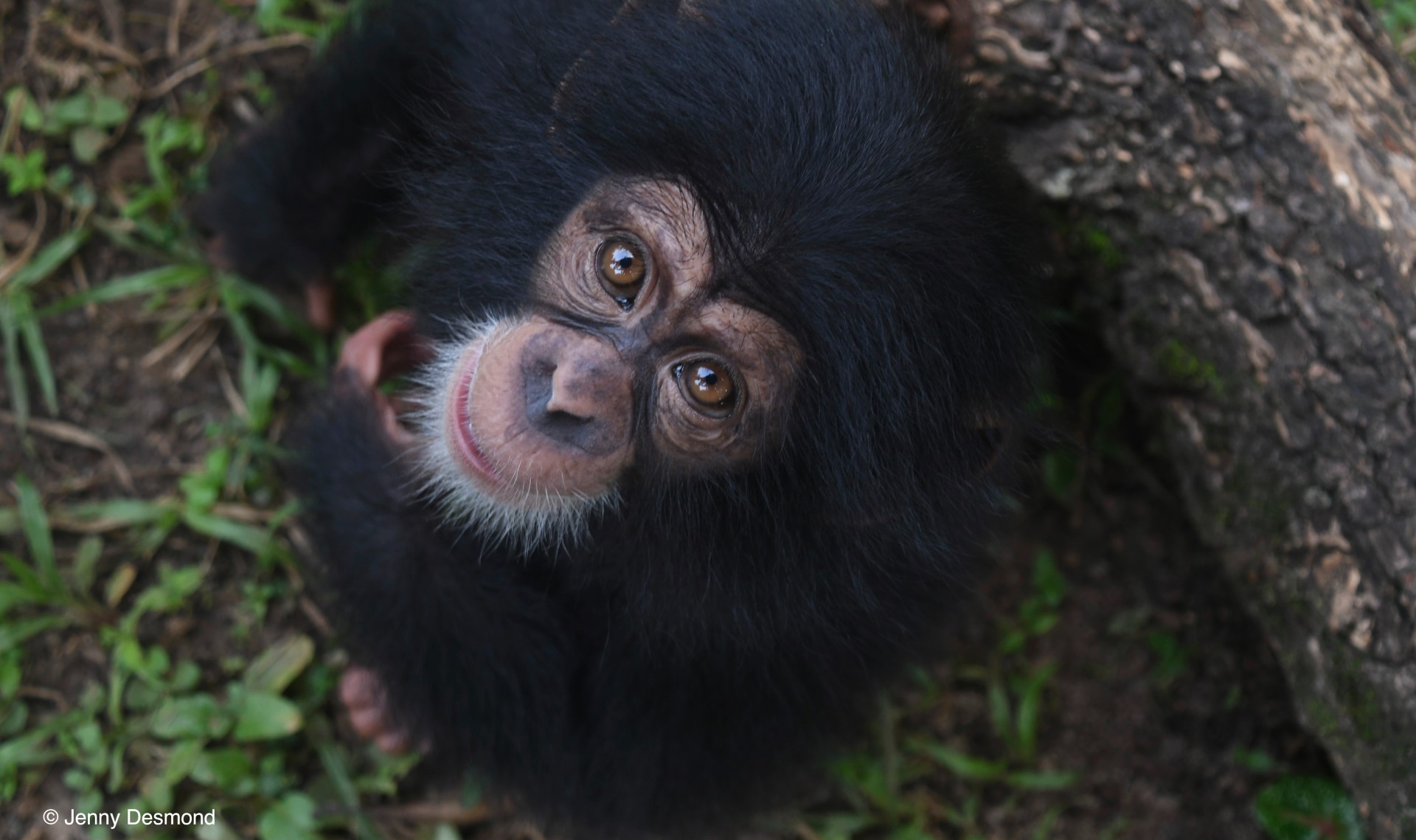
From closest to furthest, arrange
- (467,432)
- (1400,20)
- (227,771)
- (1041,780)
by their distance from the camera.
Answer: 1. (467,432)
2. (227,771)
3. (1041,780)
4. (1400,20)

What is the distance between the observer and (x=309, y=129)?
148 inches

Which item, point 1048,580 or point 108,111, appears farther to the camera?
point 1048,580

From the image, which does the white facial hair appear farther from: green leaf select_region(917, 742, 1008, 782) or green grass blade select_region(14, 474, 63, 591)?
green leaf select_region(917, 742, 1008, 782)

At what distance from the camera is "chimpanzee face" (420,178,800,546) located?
2.67 m

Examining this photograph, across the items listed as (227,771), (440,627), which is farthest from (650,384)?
(227,771)

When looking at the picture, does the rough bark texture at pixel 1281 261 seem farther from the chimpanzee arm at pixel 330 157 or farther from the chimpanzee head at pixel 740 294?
the chimpanzee arm at pixel 330 157

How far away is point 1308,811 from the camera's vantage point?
3955mm

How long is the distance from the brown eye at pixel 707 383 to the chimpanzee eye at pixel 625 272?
22 centimetres

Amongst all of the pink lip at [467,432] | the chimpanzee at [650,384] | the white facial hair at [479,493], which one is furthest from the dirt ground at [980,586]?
the pink lip at [467,432]

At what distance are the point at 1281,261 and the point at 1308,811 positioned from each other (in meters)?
2.07

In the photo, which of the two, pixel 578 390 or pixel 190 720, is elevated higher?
pixel 578 390

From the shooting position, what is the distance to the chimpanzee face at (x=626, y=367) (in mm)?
2670

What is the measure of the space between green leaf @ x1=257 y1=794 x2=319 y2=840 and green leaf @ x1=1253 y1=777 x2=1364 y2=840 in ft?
11.1

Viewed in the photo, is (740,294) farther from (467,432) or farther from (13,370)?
(13,370)
